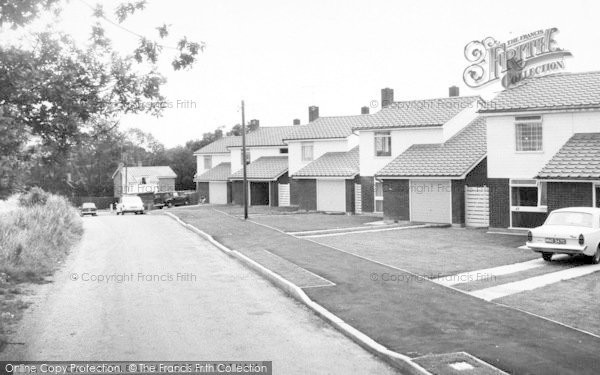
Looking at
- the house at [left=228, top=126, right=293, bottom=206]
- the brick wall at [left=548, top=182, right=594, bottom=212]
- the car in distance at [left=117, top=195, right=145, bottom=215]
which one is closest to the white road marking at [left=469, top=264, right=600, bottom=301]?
the brick wall at [left=548, top=182, right=594, bottom=212]

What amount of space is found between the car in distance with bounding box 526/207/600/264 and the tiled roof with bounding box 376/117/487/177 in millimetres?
10118

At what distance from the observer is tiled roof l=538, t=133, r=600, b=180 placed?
75.0ft

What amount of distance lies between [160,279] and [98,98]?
7.94m

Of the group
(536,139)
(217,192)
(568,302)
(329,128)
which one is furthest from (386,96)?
(568,302)

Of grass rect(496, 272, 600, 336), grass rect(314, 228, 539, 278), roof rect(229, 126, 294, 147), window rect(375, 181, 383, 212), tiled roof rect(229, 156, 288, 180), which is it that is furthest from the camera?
roof rect(229, 126, 294, 147)

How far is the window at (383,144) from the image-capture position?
36.7 meters

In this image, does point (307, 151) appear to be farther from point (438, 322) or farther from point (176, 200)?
point (438, 322)

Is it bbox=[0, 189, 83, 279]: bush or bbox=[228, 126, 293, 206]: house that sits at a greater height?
bbox=[228, 126, 293, 206]: house

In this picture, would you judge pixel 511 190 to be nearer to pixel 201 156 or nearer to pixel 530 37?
pixel 530 37

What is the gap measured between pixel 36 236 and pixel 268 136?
3431cm

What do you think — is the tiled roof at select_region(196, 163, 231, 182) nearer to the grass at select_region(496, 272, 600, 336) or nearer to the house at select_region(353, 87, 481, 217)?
the house at select_region(353, 87, 481, 217)

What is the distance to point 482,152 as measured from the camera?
3086 cm

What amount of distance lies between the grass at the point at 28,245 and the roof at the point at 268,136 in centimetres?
2329

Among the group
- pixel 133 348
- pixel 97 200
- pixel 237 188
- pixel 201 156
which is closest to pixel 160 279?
pixel 133 348
